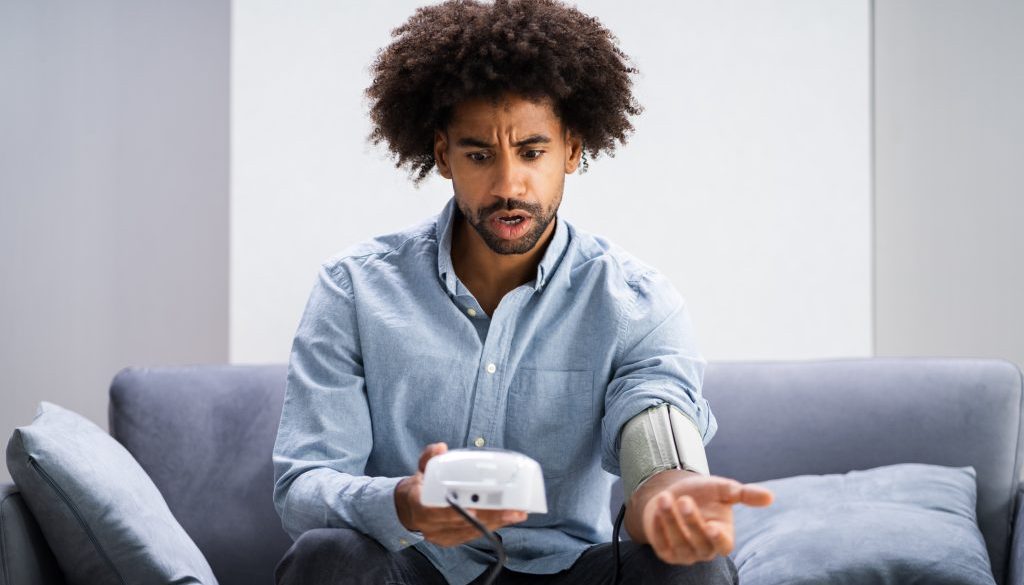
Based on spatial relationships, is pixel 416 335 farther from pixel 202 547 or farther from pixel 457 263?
pixel 202 547

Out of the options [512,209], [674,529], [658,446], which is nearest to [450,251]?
[512,209]

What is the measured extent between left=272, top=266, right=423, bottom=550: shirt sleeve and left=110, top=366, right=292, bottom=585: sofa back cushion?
581mm

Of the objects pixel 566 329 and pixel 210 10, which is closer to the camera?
pixel 566 329

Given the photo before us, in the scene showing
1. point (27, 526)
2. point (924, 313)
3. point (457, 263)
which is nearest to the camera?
point (27, 526)

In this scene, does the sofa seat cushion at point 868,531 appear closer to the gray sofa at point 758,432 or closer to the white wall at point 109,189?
the gray sofa at point 758,432

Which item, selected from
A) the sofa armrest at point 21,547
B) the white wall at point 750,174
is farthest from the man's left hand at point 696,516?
the white wall at point 750,174

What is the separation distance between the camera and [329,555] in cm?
153

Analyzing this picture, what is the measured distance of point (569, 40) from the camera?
1928 mm

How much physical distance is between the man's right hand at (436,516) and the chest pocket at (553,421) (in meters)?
0.38

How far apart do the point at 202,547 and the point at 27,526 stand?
562mm

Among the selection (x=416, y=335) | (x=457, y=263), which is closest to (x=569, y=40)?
(x=457, y=263)

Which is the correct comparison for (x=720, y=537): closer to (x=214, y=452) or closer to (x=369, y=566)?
(x=369, y=566)

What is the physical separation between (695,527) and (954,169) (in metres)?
2.26

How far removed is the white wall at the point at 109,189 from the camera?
131 inches
